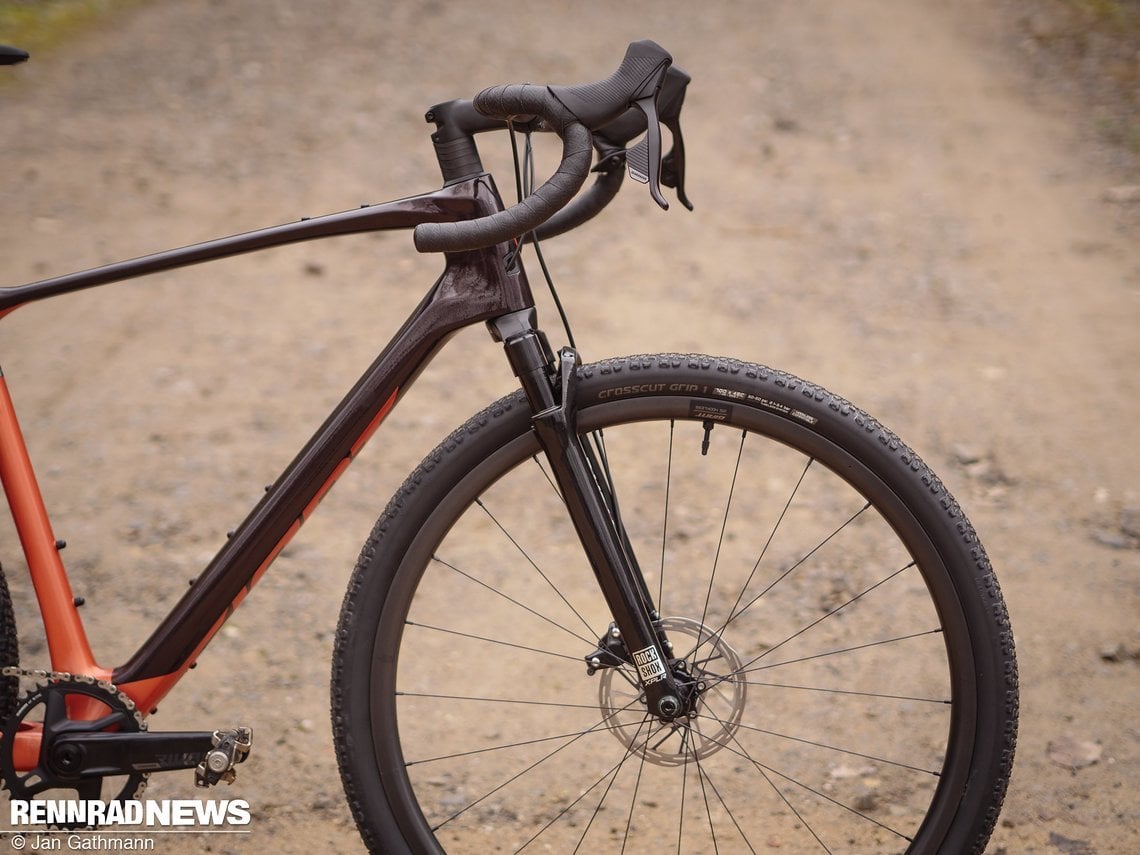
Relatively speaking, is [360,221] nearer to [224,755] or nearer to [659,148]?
[659,148]

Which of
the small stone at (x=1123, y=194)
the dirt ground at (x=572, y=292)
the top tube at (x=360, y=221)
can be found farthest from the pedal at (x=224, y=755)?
the small stone at (x=1123, y=194)

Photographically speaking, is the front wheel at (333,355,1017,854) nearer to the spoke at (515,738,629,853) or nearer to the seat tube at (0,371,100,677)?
the spoke at (515,738,629,853)

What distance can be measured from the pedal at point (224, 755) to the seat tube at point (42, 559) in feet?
0.93

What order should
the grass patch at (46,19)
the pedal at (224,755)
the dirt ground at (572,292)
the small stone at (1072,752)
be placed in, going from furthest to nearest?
the grass patch at (46,19) → the dirt ground at (572,292) → the small stone at (1072,752) → the pedal at (224,755)

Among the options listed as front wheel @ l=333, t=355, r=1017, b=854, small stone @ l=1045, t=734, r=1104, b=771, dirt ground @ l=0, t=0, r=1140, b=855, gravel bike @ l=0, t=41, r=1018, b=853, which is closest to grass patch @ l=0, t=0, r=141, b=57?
dirt ground @ l=0, t=0, r=1140, b=855

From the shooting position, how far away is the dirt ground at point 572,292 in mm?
3021

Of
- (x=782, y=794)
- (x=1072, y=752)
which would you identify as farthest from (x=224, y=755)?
(x=1072, y=752)

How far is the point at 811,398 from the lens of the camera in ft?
6.07

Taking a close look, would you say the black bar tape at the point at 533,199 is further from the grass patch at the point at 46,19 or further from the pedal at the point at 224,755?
the grass patch at the point at 46,19

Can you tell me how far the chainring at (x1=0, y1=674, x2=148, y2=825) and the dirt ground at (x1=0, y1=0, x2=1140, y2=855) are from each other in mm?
510

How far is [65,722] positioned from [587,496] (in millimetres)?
1111

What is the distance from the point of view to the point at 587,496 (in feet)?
6.14

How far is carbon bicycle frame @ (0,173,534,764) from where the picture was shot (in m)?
1.88

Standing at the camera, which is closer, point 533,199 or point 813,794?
point 533,199
